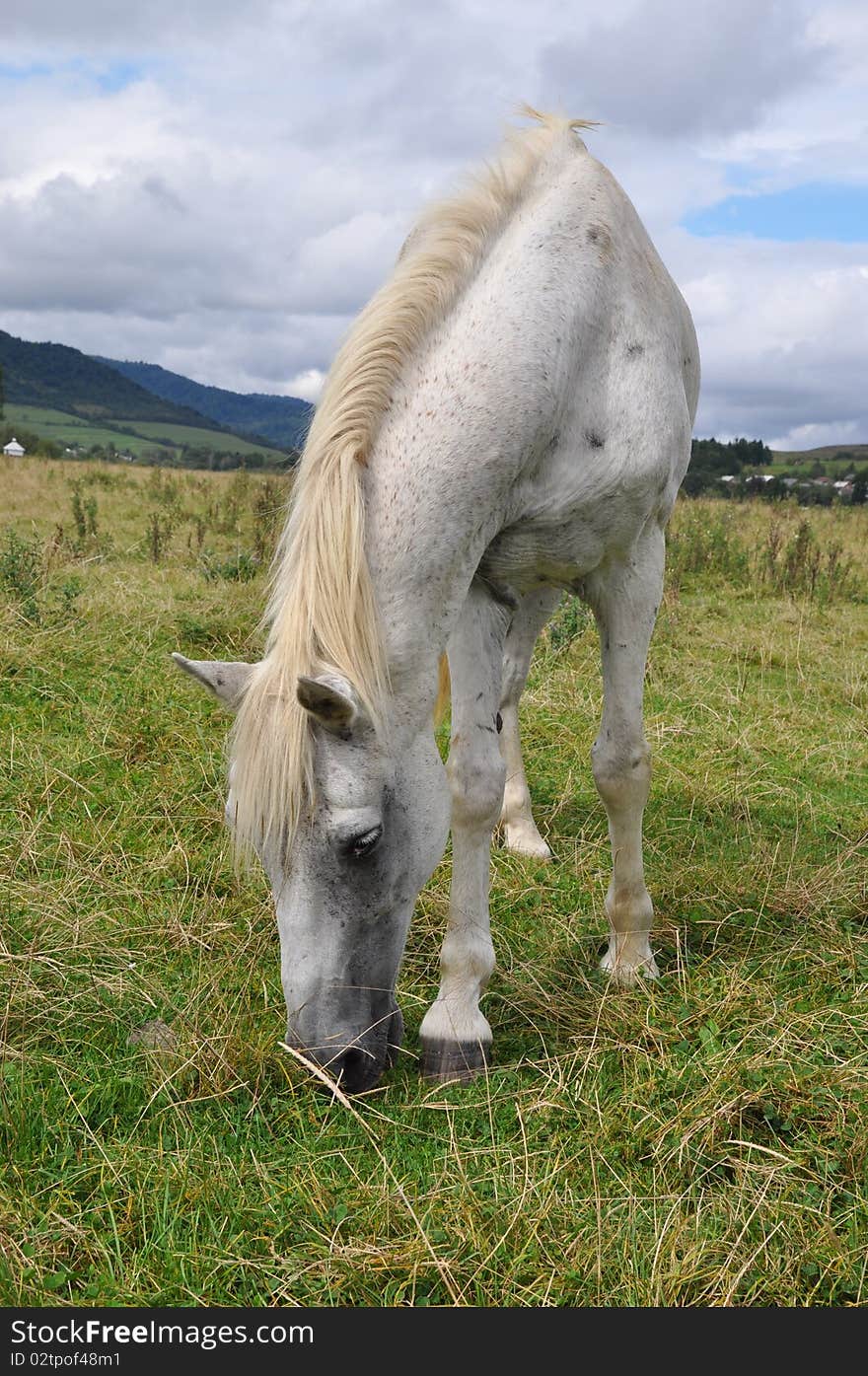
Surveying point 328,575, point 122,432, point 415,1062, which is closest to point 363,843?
point 328,575

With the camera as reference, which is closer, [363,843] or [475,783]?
[363,843]

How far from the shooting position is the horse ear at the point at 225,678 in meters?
2.42

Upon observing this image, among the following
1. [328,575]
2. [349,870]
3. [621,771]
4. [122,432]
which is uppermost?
[122,432]

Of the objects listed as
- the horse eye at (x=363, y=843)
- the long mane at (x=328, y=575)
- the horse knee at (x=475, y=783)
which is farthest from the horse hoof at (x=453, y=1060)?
the long mane at (x=328, y=575)

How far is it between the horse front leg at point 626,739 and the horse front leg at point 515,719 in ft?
2.98

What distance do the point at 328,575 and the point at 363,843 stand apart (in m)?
0.61

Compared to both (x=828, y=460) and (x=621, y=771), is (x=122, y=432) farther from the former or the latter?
(x=621, y=771)

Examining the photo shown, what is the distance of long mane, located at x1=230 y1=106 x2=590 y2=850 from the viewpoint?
2.29 metres

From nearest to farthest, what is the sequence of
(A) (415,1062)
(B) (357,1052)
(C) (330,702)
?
1. (C) (330,702)
2. (B) (357,1052)
3. (A) (415,1062)

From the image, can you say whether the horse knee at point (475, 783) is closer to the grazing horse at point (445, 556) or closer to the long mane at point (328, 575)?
the grazing horse at point (445, 556)

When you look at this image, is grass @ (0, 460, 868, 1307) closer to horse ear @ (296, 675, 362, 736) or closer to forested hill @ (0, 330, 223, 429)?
horse ear @ (296, 675, 362, 736)

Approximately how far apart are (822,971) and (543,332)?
7.06 feet

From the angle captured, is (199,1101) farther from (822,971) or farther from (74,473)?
(74,473)

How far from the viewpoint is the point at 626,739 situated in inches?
135
